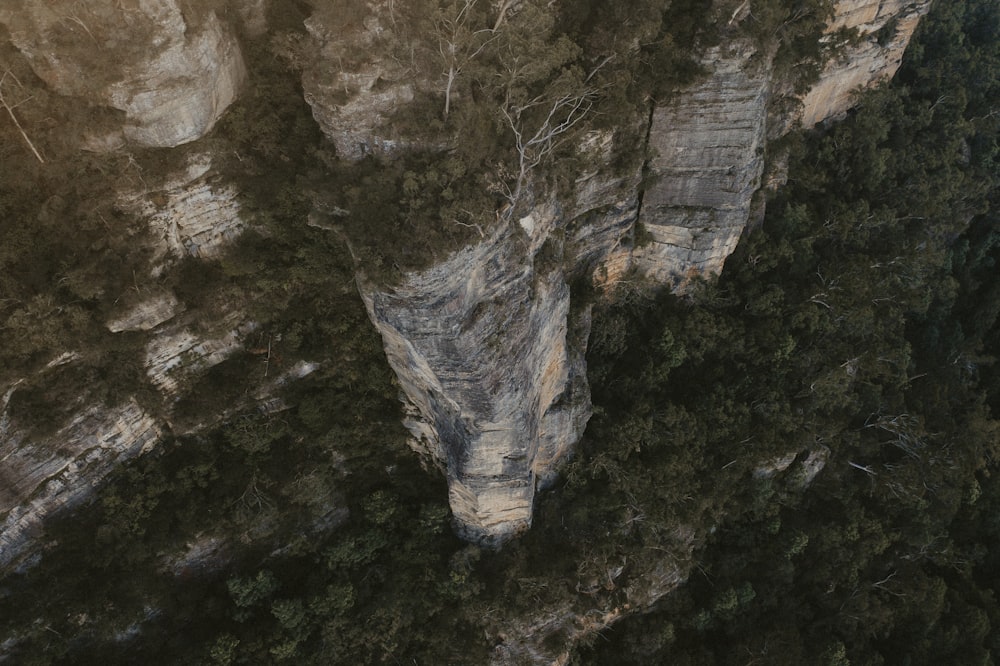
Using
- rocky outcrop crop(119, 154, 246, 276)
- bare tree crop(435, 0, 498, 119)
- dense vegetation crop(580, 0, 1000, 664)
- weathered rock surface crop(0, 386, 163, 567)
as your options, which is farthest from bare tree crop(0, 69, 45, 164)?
dense vegetation crop(580, 0, 1000, 664)

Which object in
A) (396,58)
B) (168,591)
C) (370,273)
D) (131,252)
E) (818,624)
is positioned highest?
(396,58)

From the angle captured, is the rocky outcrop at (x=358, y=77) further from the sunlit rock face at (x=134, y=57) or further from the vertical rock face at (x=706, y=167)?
the vertical rock face at (x=706, y=167)

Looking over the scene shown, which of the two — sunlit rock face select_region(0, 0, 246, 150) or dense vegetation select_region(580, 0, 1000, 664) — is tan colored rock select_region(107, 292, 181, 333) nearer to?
sunlit rock face select_region(0, 0, 246, 150)

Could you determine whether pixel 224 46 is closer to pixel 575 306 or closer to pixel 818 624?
pixel 575 306

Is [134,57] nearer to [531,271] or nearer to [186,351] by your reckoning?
[186,351]

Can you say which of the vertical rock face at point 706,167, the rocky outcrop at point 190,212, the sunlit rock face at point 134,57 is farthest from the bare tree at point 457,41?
the vertical rock face at point 706,167

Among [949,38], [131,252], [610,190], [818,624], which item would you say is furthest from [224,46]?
[949,38]
